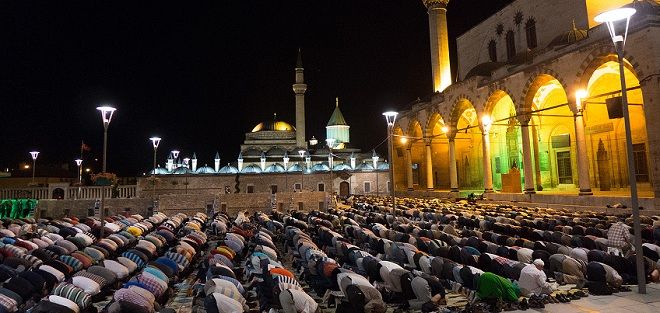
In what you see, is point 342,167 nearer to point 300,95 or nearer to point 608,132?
point 300,95

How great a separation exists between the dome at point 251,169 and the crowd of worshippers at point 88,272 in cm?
2623

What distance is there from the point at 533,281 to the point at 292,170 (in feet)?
114

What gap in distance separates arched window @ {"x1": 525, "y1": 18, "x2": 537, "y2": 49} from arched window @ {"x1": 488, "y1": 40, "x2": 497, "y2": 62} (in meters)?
3.39

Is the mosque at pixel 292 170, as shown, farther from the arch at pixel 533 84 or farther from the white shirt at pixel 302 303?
the white shirt at pixel 302 303

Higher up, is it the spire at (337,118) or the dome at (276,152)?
the spire at (337,118)

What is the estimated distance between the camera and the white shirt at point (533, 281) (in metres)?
6.12

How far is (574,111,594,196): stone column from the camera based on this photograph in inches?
640

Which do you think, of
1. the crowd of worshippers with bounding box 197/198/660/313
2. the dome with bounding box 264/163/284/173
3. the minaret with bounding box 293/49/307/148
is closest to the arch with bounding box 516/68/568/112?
the crowd of worshippers with bounding box 197/198/660/313

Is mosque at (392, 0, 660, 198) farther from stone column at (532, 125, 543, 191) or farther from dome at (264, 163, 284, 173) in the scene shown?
dome at (264, 163, 284, 173)

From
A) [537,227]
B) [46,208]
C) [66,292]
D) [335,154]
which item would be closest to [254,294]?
[66,292]

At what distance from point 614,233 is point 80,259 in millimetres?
11186

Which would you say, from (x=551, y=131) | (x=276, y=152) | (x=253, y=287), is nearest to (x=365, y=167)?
(x=276, y=152)

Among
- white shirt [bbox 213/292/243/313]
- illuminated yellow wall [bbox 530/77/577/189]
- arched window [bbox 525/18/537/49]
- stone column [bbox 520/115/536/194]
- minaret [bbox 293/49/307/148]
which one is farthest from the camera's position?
minaret [bbox 293/49/307/148]

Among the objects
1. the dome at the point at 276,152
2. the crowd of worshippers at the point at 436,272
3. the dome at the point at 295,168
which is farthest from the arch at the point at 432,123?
the dome at the point at 276,152
